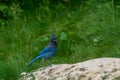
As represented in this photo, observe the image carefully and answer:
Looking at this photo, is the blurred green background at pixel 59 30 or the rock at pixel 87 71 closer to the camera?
the rock at pixel 87 71

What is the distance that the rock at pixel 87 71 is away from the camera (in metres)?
5.33

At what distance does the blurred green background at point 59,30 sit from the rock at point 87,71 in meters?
0.80

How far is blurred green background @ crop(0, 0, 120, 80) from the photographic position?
25.5ft

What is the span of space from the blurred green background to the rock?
0.80 meters

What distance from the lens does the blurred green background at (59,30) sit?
25.5 feet

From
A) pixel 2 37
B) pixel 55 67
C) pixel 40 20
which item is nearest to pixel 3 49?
pixel 2 37

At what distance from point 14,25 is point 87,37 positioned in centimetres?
158

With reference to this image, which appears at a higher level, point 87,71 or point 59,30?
point 87,71

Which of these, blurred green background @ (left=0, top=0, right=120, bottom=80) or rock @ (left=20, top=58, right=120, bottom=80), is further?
blurred green background @ (left=0, top=0, right=120, bottom=80)

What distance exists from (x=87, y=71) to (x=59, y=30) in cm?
338

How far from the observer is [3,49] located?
849cm

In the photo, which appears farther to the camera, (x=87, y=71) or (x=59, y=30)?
(x=59, y=30)

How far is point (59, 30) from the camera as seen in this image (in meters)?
8.82

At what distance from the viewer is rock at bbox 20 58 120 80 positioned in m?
5.33
